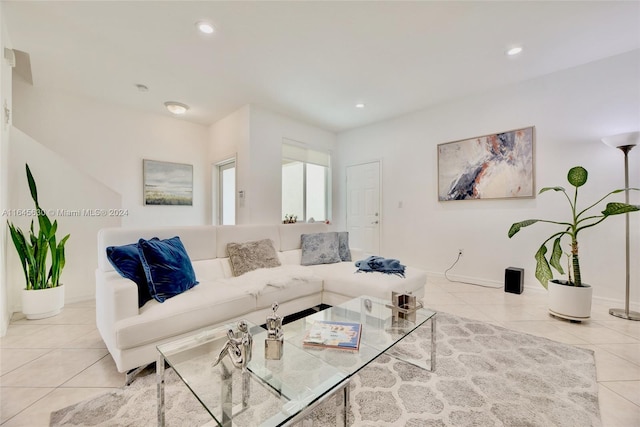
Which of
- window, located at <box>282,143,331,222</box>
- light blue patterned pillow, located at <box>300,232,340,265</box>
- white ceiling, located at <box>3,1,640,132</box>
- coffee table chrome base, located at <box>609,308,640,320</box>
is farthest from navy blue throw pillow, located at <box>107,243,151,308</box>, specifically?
coffee table chrome base, located at <box>609,308,640,320</box>

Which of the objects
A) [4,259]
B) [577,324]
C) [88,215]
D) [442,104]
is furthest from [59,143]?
[577,324]

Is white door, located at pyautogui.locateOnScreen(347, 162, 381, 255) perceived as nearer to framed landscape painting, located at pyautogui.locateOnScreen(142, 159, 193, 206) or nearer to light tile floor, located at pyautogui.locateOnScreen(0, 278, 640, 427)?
light tile floor, located at pyautogui.locateOnScreen(0, 278, 640, 427)

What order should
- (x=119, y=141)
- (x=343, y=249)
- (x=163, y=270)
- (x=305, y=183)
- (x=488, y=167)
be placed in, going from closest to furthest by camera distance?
(x=163, y=270), (x=343, y=249), (x=488, y=167), (x=119, y=141), (x=305, y=183)

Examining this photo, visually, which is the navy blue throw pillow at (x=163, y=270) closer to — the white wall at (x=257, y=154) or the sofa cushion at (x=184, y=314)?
the sofa cushion at (x=184, y=314)

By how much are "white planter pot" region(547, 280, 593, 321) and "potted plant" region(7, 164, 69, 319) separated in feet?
15.8

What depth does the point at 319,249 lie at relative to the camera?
10.1ft

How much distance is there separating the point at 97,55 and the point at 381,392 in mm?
3979

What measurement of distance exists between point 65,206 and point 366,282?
3.45 meters

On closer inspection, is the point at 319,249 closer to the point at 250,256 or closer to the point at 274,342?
the point at 250,256

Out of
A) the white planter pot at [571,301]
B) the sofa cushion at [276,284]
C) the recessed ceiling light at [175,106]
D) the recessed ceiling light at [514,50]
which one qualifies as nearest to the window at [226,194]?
the recessed ceiling light at [175,106]

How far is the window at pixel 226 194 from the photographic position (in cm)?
471

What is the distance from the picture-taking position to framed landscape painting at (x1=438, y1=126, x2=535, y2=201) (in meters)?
3.30

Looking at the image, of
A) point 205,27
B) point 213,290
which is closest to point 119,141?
point 205,27

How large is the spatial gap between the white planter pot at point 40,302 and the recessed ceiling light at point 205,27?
2827 mm
